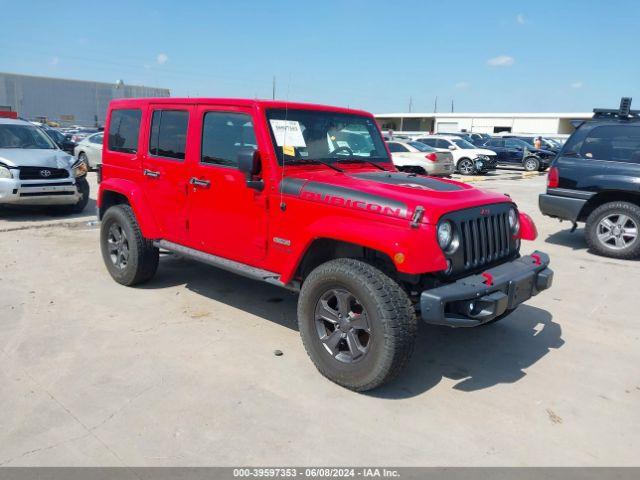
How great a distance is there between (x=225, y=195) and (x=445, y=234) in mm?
1922

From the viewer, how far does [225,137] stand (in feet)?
14.6

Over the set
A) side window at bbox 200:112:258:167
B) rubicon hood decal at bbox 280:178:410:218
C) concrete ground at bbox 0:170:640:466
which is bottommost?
concrete ground at bbox 0:170:640:466

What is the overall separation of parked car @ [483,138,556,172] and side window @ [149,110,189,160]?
70.6 feet

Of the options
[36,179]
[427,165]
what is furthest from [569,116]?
[36,179]

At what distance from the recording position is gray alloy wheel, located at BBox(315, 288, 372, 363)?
3531 millimetres

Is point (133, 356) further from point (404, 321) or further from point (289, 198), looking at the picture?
point (404, 321)

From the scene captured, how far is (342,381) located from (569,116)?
6109cm

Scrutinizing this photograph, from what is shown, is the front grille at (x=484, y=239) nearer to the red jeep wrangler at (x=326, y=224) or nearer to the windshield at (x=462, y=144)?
the red jeep wrangler at (x=326, y=224)

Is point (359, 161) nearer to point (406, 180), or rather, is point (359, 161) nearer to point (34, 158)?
point (406, 180)

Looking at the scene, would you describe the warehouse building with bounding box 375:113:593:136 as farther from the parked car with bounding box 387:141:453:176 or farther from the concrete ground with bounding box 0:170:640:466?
the concrete ground with bounding box 0:170:640:466

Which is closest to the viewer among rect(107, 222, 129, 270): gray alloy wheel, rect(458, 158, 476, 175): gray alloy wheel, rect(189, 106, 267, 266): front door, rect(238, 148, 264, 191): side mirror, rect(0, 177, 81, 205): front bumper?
rect(238, 148, 264, 191): side mirror

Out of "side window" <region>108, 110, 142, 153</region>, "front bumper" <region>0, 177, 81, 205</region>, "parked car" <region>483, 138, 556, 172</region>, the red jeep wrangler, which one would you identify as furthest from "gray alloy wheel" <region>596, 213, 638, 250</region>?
"parked car" <region>483, 138, 556, 172</region>

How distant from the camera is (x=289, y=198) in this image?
3920mm

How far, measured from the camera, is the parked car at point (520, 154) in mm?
23797
